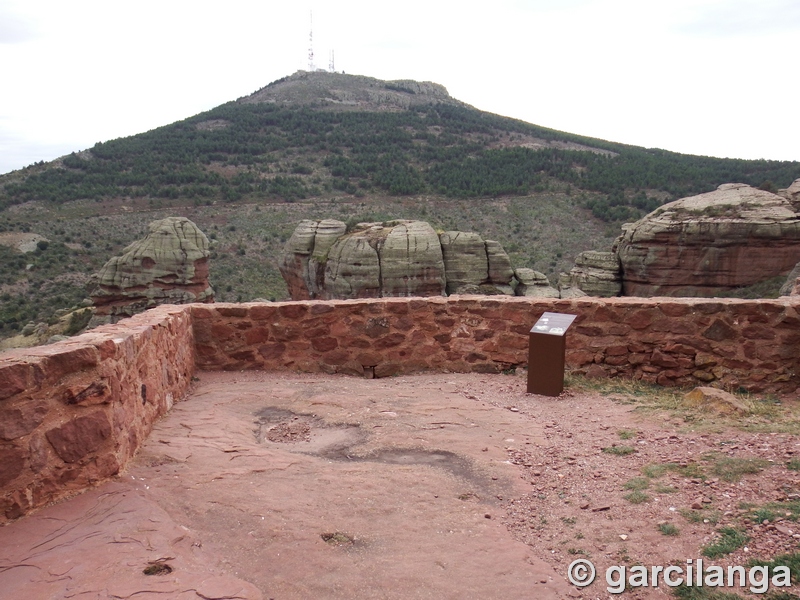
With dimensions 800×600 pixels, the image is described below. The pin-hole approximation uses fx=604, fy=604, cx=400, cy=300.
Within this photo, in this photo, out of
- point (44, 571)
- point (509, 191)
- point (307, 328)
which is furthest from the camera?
point (509, 191)

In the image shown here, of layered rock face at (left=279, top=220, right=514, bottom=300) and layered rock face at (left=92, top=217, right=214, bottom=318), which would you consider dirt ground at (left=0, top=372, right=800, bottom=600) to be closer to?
layered rock face at (left=279, top=220, right=514, bottom=300)

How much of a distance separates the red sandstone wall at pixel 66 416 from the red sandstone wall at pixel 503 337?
2.48 m

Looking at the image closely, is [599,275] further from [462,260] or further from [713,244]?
[462,260]

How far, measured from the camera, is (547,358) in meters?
6.18

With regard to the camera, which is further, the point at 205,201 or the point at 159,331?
the point at 205,201

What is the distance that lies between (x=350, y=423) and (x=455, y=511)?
73.9 inches

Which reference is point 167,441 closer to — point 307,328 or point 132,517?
point 132,517

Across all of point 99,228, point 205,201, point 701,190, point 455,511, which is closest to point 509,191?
point 701,190

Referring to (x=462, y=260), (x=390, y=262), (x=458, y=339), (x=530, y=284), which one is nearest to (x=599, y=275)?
(x=530, y=284)

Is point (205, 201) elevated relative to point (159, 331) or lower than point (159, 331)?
elevated

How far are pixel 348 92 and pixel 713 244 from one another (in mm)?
57999

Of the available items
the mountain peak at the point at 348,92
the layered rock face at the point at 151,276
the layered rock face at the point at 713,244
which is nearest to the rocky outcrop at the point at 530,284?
the layered rock face at the point at 713,244

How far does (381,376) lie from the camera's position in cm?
722

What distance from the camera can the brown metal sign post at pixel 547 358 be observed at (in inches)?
242
